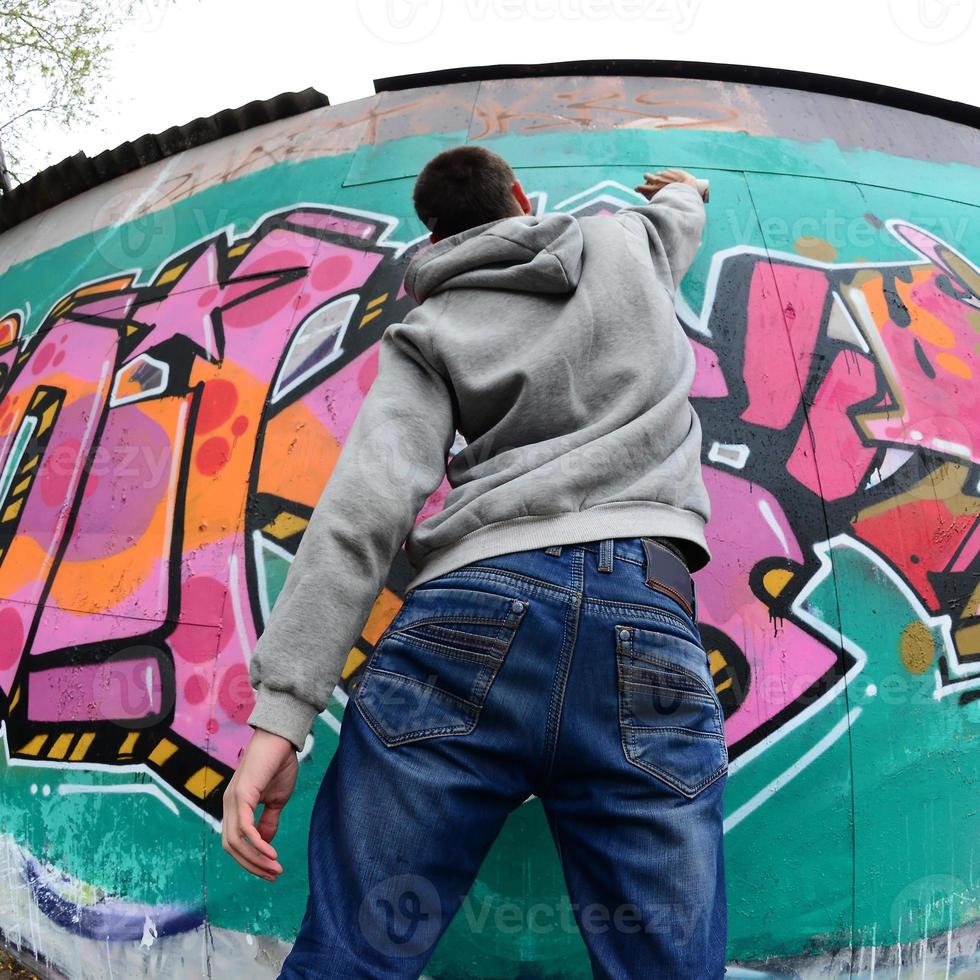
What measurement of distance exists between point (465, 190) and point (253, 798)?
1.44 metres

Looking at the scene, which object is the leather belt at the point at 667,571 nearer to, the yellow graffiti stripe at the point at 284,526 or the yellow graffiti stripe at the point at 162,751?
the yellow graffiti stripe at the point at 284,526

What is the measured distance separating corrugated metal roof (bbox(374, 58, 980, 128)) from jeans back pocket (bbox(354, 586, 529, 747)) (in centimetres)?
326

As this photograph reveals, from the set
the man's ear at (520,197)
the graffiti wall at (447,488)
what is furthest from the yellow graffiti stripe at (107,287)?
the man's ear at (520,197)

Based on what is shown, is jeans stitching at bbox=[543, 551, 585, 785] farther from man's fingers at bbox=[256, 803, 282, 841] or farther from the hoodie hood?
the hoodie hood

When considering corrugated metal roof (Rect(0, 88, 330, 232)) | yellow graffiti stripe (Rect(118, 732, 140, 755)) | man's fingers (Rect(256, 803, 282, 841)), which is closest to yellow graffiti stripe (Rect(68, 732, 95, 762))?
yellow graffiti stripe (Rect(118, 732, 140, 755))

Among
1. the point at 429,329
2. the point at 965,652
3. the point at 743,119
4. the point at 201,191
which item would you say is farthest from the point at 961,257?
the point at 201,191

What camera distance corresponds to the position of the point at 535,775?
1.53m

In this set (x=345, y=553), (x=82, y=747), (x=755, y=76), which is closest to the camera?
(x=345, y=553)

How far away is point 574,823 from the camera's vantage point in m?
1.53

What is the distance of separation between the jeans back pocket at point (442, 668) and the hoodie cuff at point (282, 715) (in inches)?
4.1

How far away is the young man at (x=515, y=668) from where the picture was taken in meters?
1.46

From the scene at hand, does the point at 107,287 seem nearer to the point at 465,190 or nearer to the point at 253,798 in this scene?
the point at 465,190

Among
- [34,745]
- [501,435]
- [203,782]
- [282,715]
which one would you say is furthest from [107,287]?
[282,715]

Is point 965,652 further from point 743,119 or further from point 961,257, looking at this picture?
point 743,119
